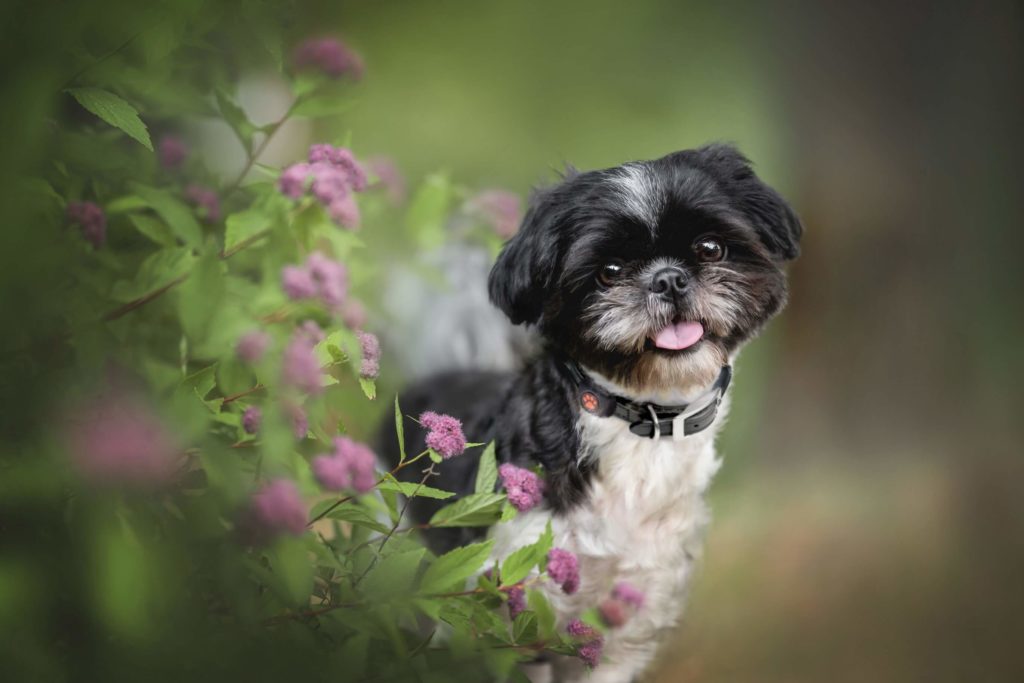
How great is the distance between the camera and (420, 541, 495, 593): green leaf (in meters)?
1.46

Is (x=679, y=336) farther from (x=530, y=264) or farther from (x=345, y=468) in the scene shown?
(x=345, y=468)

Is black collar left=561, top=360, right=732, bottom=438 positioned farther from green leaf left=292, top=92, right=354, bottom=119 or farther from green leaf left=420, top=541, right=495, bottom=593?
green leaf left=292, top=92, right=354, bottom=119

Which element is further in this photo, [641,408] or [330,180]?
[641,408]

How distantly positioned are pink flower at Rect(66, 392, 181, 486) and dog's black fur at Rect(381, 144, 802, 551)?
3.19 ft

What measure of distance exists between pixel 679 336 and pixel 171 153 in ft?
3.68

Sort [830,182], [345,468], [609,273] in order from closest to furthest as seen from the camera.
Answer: [345,468] → [609,273] → [830,182]

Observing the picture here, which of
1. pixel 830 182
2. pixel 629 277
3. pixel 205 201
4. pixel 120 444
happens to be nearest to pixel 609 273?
pixel 629 277

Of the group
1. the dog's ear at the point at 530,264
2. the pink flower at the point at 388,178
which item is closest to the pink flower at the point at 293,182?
the dog's ear at the point at 530,264

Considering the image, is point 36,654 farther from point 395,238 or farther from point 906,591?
point 906,591

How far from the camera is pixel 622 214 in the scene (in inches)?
73.5

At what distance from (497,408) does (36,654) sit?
137 centimetres

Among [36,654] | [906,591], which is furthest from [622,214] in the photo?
[906,591]

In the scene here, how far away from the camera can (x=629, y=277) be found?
6.21ft

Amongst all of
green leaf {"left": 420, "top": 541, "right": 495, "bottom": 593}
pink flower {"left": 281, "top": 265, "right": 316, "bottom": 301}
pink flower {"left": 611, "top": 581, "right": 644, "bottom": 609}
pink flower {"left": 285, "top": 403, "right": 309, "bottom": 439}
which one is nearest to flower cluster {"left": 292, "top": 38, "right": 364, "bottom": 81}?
pink flower {"left": 281, "top": 265, "right": 316, "bottom": 301}
